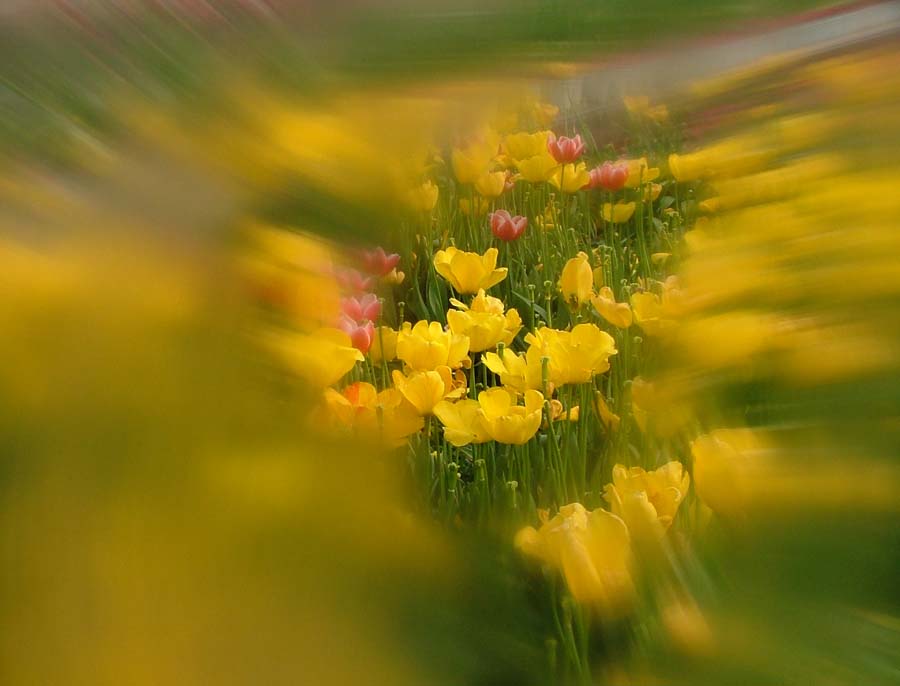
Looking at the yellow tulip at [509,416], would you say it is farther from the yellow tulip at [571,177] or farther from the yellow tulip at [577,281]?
the yellow tulip at [571,177]

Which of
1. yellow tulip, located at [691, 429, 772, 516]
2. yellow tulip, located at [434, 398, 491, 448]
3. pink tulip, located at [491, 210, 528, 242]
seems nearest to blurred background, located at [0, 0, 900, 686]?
yellow tulip, located at [691, 429, 772, 516]

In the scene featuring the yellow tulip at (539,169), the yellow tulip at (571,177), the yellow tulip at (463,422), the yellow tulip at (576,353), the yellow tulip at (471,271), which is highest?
the yellow tulip at (571,177)

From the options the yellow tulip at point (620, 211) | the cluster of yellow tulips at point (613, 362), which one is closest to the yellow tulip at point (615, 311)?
the cluster of yellow tulips at point (613, 362)

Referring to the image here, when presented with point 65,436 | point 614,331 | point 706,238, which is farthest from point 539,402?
point 65,436

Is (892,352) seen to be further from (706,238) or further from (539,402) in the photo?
(539,402)

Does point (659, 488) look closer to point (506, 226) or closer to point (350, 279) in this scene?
point (350, 279)

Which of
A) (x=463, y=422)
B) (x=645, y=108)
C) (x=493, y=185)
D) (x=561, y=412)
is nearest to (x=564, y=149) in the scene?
(x=493, y=185)
